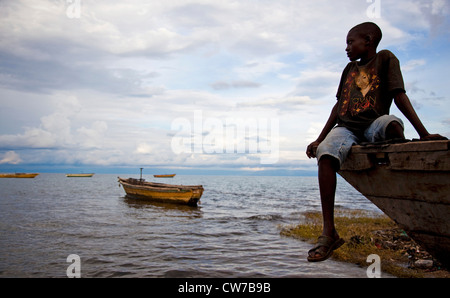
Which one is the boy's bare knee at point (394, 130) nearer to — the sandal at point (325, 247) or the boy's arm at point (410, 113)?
the boy's arm at point (410, 113)

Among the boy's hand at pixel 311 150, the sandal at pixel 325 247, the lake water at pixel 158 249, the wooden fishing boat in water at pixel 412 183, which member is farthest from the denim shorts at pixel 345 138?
the lake water at pixel 158 249

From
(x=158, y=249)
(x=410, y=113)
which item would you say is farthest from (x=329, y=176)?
(x=158, y=249)

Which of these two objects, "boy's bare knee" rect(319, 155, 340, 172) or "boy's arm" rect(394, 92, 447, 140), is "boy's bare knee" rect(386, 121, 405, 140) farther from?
"boy's bare knee" rect(319, 155, 340, 172)

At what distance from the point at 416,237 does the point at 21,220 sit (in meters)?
21.7

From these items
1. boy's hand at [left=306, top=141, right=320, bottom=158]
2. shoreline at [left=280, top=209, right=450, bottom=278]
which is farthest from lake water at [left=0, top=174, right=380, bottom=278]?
boy's hand at [left=306, top=141, right=320, bottom=158]

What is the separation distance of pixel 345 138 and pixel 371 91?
0.52m

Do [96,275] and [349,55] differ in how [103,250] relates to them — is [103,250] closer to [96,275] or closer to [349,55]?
[96,275]

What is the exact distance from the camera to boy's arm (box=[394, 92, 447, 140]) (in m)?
2.25

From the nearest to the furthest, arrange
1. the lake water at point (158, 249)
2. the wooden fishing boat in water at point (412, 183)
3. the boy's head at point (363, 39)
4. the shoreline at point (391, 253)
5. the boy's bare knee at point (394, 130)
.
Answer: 1. the wooden fishing boat in water at point (412, 183)
2. the boy's bare knee at point (394, 130)
3. the boy's head at point (363, 39)
4. the shoreline at point (391, 253)
5. the lake water at point (158, 249)

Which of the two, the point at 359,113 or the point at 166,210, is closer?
the point at 359,113

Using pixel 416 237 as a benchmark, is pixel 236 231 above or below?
below

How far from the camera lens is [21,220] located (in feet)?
60.8

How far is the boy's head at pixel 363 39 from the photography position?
266cm
